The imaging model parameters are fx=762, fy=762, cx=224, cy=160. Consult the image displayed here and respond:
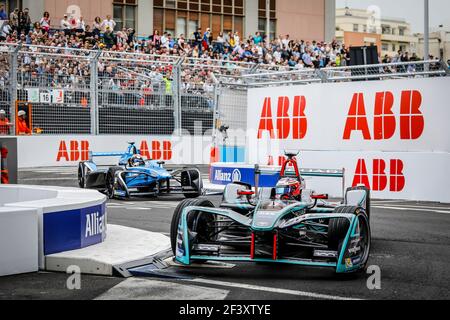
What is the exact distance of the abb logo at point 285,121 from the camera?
1884 centimetres

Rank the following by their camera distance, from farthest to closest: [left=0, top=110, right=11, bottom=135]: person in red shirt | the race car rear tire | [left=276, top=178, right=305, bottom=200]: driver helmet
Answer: [left=0, top=110, right=11, bottom=135]: person in red shirt < [left=276, top=178, right=305, bottom=200]: driver helmet < the race car rear tire

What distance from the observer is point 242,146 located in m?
20.4

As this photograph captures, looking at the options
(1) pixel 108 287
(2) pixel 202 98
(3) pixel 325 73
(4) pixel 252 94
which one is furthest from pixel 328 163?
(1) pixel 108 287

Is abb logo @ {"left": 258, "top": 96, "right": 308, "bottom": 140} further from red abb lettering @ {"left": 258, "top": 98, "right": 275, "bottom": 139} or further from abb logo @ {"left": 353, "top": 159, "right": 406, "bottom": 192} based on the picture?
abb logo @ {"left": 353, "top": 159, "right": 406, "bottom": 192}

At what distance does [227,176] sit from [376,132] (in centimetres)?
355

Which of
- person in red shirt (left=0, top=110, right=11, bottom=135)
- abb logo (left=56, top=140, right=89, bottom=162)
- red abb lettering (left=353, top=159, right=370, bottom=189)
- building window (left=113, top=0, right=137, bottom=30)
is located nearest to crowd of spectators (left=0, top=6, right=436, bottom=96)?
person in red shirt (left=0, top=110, right=11, bottom=135)

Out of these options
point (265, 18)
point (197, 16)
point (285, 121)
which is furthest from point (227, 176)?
point (265, 18)

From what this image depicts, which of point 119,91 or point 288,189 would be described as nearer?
point 288,189

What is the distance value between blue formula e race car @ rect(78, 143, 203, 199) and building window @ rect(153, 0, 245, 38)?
24312 mm

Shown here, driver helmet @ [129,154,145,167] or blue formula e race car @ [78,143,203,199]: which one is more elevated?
driver helmet @ [129,154,145,167]

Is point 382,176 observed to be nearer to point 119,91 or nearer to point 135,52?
point 119,91

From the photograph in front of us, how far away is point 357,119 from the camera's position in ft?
57.7

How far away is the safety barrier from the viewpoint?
7.79 meters
